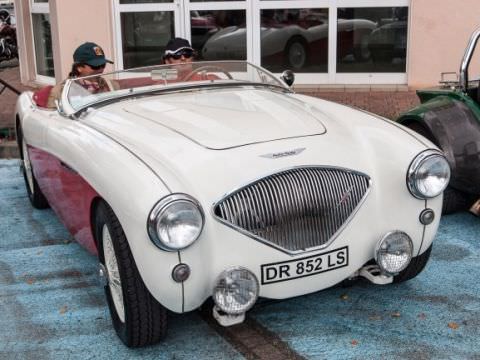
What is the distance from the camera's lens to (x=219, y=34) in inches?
442

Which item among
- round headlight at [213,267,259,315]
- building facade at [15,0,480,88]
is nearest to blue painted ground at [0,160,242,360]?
round headlight at [213,267,259,315]

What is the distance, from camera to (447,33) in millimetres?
10172

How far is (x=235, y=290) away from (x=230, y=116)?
117 cm

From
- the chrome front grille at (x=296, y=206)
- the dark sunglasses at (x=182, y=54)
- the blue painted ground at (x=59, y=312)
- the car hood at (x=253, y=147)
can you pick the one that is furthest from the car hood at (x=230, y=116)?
the dark sunglasses at (x=182, y=54)

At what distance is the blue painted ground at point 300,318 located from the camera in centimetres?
340

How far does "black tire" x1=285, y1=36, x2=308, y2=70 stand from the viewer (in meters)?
11.1

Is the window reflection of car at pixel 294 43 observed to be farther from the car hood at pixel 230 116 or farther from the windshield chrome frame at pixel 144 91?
the car hood at pixel 230 116

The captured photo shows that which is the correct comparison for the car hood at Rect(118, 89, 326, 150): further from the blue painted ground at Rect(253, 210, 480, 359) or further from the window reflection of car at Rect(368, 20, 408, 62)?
the window reflection of car at Rect(368, 20, 408, 62)

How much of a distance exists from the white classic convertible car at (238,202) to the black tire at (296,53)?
7.11 meters

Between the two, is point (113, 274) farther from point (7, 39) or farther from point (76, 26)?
point (7, 39)

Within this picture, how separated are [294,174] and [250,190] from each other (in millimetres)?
247

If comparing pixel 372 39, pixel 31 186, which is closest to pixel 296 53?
pixel 372 39

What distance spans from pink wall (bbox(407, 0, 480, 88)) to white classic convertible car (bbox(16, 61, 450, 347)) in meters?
6.63

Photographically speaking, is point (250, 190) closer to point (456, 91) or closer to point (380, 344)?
point (380, 344)
